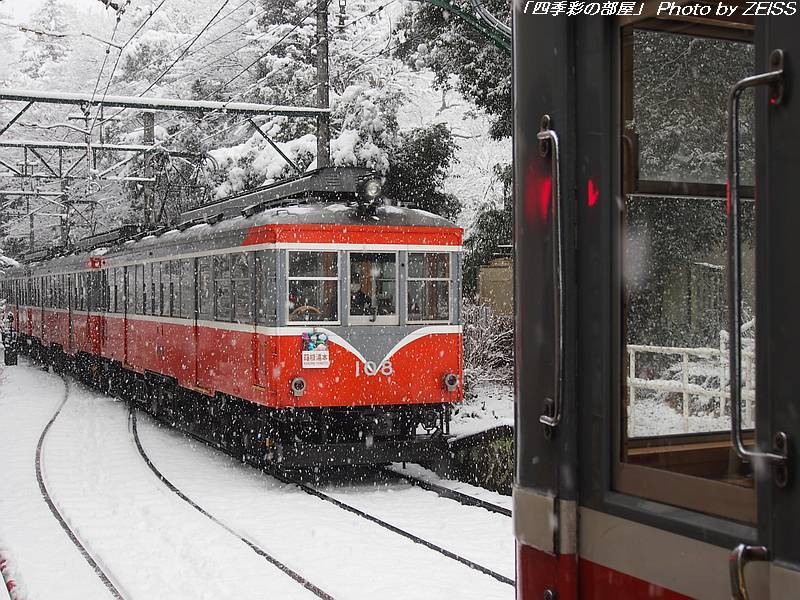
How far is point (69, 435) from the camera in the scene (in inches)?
609

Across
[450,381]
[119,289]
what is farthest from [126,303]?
[450,381]

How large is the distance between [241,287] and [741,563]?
32.9 feet

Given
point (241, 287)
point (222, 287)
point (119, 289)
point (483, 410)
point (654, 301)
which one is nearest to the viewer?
point (654, 301)

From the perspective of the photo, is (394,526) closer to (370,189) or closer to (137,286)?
(370,189)

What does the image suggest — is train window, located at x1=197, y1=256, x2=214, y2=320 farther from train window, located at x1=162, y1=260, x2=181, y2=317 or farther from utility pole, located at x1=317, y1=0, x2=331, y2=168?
utility pole, located at x1=317, y1=0, x2=331, y2=168

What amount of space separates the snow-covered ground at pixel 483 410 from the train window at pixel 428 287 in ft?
8.47

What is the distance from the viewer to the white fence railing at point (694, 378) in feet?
7.96

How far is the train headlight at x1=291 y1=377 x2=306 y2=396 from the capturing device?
34.7 feet

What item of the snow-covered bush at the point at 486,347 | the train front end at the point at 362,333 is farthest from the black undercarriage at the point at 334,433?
the snow-covered bush at the point at 486,347

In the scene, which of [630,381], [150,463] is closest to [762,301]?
[630,381]

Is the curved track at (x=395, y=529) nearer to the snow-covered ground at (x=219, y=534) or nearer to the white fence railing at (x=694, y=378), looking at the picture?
the snow-covered ground at (x=219, y=534)

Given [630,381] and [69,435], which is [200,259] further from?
[630,381]

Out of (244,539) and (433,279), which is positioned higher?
(433,279)

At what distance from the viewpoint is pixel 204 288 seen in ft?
42.5
